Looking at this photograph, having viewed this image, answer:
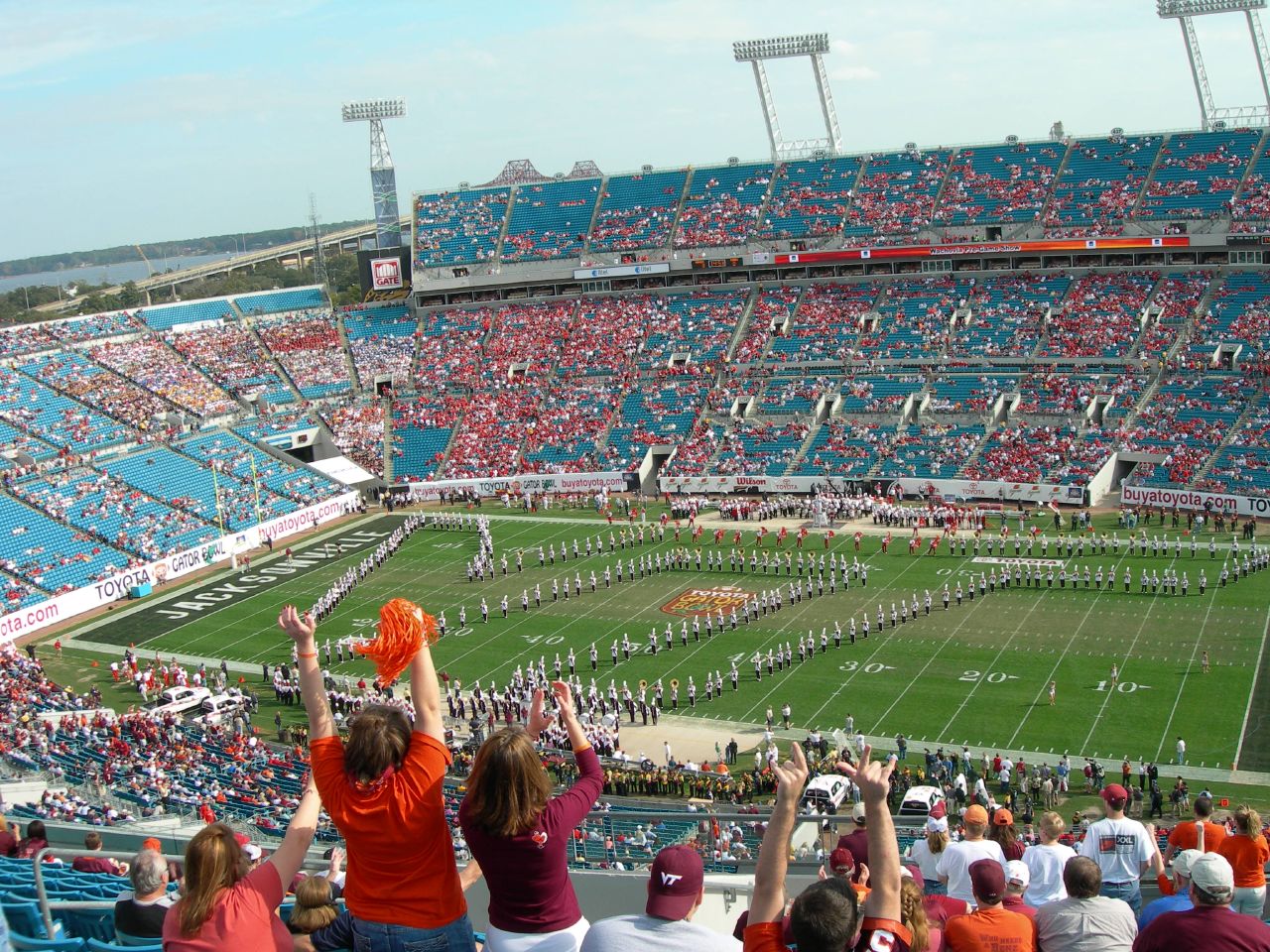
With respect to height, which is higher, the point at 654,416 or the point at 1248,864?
the point at 654,416

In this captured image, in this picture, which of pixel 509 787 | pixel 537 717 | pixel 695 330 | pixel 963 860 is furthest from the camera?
pixel 695 330

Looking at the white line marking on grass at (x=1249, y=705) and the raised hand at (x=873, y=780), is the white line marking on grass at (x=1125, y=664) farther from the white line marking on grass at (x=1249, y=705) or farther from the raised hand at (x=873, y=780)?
the raised hand at (x=873, y=780)

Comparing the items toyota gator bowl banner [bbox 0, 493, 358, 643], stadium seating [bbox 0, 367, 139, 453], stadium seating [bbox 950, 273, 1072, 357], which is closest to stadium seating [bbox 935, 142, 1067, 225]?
stadium seating [bbox 950, 273, 1072, 357]

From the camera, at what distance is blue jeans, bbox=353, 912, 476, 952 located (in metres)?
4.15

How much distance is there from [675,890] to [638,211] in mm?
53016

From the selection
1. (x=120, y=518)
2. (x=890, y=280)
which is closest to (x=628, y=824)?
(x=120, y=518)

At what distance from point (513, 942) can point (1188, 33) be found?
52293 mm

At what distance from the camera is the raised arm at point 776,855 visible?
3.63 metres

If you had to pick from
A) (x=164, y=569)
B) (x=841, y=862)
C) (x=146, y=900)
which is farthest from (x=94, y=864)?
(x=164, y=569)

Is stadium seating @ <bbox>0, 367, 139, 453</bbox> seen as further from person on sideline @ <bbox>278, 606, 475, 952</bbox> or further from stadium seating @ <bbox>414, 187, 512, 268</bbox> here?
person on sideline @ <bbox>278, 606, 475, 952</bbox>

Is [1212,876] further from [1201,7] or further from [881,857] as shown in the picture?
[1201,7]

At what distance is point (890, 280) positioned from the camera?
48531mm

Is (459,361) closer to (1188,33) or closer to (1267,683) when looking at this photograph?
(1188,33)

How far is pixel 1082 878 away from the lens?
4.59 metres
